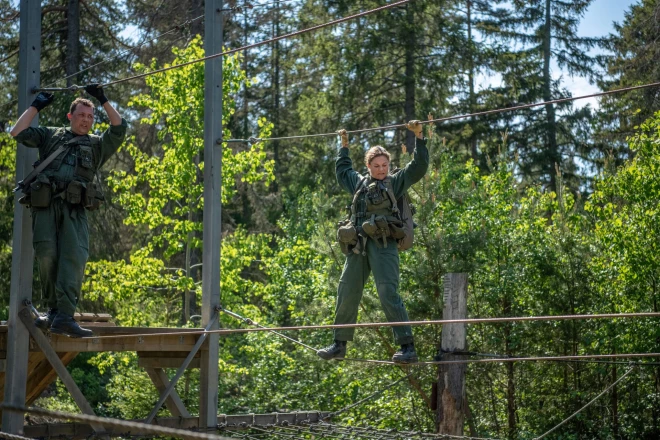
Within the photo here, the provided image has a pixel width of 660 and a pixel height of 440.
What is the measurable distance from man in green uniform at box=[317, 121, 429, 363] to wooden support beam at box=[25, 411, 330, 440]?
7.15ft

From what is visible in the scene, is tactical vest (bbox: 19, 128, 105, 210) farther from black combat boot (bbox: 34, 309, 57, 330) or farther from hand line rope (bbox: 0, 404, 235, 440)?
hand line rope (bbox: 0, 404, 235, 440)

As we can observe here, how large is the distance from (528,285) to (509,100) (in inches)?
431

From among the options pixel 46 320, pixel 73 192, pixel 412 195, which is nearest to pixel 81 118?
pixel 73 192

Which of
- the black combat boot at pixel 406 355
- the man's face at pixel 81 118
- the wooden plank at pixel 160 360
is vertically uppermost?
the man's face at pixel 81 118

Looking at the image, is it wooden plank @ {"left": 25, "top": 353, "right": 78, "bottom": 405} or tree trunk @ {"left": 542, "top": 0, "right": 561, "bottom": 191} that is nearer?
wooden plank @ {"left": 25, "top": 353, "right": 78, "bottom": 405}

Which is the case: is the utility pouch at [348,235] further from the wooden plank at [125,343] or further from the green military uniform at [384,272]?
the wooden plank at [125,343]

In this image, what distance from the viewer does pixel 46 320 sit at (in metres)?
7.21

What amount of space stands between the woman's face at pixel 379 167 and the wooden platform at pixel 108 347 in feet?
7.70

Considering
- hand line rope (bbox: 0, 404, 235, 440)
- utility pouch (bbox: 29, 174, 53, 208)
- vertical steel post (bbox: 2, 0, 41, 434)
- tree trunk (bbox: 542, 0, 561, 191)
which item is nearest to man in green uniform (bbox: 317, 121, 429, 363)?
utility pouch (bbox: 29, 174, 53, 208)

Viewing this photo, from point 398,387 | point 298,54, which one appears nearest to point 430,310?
point 398,387

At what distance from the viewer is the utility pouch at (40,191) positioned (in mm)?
6973

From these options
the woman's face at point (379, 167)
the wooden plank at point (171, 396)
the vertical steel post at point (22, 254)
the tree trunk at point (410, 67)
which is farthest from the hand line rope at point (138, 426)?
the tree trunk at point (410, 67)

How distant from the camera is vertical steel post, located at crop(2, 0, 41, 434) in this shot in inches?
296

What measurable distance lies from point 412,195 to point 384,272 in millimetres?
8891
